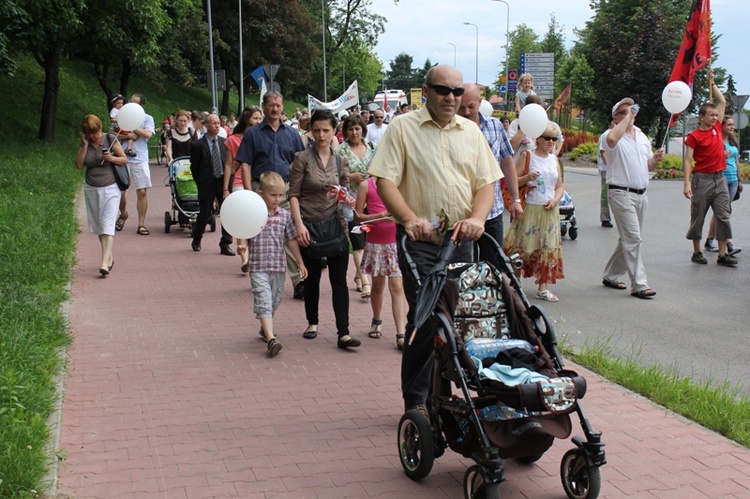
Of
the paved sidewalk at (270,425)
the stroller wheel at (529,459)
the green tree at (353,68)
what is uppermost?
the green tree at (353,68)

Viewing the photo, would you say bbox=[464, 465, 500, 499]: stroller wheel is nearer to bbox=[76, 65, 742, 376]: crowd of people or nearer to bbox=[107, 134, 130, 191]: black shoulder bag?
bbox=[76, 65, 742, 376]: crowd of people

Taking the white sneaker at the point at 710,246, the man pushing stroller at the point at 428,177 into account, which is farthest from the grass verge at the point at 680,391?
the white sneaker at the point at 710,246

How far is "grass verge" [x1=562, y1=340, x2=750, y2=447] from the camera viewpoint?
225 inches

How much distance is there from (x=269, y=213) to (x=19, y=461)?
3562 mm

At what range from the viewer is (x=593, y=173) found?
3328 centimetres

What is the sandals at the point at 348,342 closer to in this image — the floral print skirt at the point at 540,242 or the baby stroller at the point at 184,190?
the floral print skirt at the point at 540,242

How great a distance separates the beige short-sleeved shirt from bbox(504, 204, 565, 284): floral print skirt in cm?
451

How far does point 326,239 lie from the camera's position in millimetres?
7828

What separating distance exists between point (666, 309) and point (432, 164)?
512 centimetres

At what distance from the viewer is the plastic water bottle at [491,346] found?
473 centimetres

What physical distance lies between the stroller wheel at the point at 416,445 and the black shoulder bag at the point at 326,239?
2899mm

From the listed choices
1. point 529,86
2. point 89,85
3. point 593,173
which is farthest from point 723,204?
point 89,85

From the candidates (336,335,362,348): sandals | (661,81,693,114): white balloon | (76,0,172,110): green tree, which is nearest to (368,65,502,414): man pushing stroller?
(336,335,362,348): sandals

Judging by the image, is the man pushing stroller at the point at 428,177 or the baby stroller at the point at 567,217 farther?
the baby stroller at the point at 567,217
